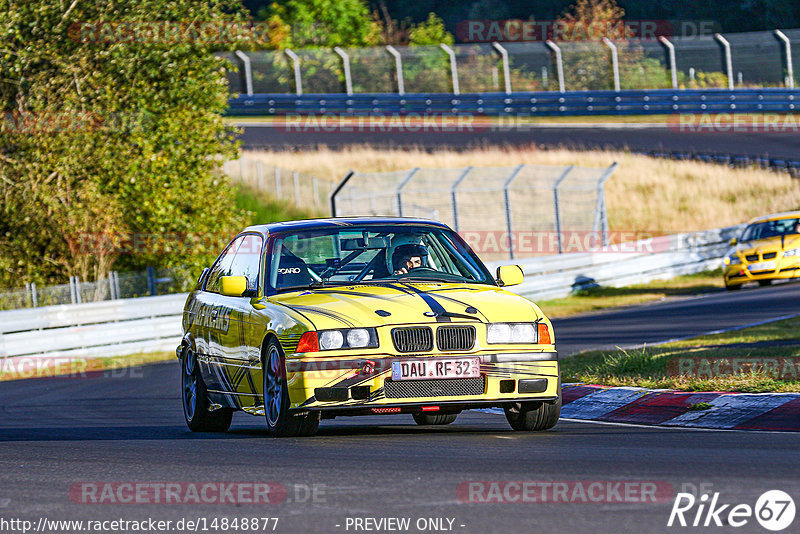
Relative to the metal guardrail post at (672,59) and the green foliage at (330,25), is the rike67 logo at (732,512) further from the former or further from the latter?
the green foliage at (330,25)

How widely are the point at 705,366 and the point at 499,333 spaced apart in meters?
3.90

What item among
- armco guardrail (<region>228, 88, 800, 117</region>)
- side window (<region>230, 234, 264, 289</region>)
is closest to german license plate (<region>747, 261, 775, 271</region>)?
side window (<region>230, 234, 264, 289</region>)

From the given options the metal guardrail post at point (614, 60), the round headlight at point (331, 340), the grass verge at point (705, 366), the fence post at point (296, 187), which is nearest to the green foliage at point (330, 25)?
the metal guardrail post at point (614, 60)

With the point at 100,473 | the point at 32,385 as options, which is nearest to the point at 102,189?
the point at 32,385

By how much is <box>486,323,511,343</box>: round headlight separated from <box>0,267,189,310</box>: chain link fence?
1521cm

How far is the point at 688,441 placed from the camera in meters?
8.40

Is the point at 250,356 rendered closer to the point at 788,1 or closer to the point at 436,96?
the point at 436,96

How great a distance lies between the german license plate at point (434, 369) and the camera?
339 inches

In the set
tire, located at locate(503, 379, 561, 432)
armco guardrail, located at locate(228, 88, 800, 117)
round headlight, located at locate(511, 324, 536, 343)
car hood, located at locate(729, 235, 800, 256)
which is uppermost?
round headlight, located at locate(511, 324, 536, 343)

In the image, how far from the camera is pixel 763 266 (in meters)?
26.8

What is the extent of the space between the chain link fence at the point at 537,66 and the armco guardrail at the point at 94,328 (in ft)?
89.8

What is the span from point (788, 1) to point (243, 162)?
3739 cm

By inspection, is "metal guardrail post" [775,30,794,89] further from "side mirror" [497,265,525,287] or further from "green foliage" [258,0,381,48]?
"side mirror" [497,265,525,287]

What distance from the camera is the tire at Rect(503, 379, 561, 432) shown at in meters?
9.24
